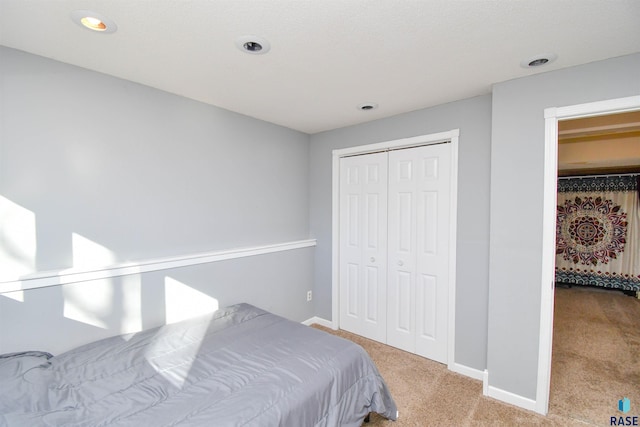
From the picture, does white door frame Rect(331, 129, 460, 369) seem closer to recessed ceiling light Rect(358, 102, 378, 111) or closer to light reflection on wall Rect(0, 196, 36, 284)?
recessed ceiling light Rect(358, 102, 378, 111)

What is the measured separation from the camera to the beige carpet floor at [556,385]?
1.97 metres

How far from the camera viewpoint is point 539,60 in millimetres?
1829

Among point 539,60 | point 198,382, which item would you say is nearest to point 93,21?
point 198,382

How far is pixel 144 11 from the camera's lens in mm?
1361

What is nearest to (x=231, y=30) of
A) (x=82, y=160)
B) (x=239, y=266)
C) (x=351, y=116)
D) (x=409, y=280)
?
(x=82, y=160)

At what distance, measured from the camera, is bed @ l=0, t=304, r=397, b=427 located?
128 cm

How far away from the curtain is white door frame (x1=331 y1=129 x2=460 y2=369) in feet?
15.0

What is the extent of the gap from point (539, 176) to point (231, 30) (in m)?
2.18

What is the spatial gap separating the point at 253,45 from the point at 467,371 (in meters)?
Result: 3.01

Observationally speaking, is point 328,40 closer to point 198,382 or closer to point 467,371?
point 198,382

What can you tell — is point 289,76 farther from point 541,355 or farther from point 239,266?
point 541,355

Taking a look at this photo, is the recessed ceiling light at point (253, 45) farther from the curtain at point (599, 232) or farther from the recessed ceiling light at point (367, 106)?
the curtain at point (599, 232)

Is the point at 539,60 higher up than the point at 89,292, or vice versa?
the point at 539,60

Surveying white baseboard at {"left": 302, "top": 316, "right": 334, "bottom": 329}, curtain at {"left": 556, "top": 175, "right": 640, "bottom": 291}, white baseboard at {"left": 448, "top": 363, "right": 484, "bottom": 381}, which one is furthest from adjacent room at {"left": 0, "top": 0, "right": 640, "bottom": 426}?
curtain at {"left": 556, "top": 175, "right": 640, "bottom": 291}
